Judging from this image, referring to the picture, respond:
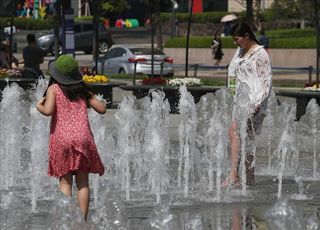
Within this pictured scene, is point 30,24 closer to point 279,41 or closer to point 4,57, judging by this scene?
point 279,41

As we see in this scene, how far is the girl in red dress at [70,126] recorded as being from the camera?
7973 mm

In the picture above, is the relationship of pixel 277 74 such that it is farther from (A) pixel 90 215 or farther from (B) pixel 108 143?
(A) pixel 90 215

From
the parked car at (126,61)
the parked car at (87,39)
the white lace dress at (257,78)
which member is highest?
the white lace dress at (257,78)

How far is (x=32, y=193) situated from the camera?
10164 millimetres

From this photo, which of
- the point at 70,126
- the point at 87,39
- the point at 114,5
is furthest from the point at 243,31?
the point at 114,5

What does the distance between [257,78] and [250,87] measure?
0.11 m

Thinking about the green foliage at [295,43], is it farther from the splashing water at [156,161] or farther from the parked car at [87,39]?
the splashing water at [156,161]

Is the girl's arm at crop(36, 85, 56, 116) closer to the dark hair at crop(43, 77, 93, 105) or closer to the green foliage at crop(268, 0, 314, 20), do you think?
the dark hair at crop(43, 77, 93, 105)

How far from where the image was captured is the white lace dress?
10625 millimetres

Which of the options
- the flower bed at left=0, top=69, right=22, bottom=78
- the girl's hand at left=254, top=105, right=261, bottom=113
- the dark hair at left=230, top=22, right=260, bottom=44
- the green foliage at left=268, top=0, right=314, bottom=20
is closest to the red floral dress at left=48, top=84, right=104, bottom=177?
the girl's hand at left=254, top=105, right=261, bottom=113

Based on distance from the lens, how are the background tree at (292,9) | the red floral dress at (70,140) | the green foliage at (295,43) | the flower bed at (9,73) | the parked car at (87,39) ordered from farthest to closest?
the parked car at (87,39) < the background tree at (292,9) < the green foliage at (295,43) < the flower bed at (9,73) < the red floral dress at (70,140)

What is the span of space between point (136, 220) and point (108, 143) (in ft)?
11.1

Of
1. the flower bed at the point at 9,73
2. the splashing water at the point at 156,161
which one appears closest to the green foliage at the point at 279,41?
the flower bed at the point at 9,73

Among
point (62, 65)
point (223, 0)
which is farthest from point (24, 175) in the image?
point (223, 0)
